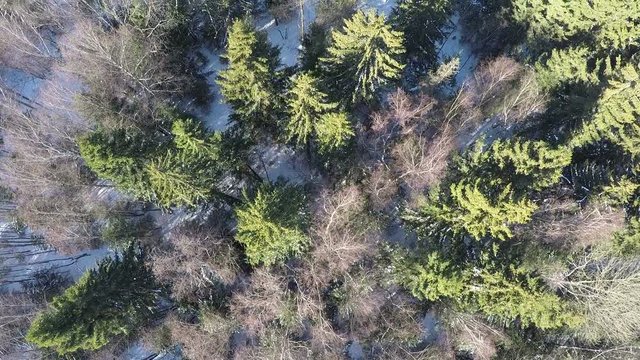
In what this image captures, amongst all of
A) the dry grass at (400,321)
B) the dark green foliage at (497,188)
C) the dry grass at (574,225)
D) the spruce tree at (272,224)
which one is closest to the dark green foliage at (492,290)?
the dark green foliage at (497,188)

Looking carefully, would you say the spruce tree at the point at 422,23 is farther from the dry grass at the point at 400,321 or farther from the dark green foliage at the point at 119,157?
the dark green foliage at the point at 119,157

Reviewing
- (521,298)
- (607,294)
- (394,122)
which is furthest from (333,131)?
(607,294)

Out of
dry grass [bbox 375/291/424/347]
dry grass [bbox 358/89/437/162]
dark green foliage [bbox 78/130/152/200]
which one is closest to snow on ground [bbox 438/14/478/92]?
dry grass [bbox 358/89/437/162]

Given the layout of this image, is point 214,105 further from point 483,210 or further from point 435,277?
point 483,210

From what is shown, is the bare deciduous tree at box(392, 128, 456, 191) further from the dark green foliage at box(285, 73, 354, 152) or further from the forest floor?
the forest floor

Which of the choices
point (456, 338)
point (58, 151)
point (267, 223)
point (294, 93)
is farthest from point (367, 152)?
point (58, 151)

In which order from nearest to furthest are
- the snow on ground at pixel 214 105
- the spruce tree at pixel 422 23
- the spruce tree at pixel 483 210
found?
the spruce tree at pixel 483 210, the spruce tree at pixel 422 23, the snow on ground at pixel 214 105
